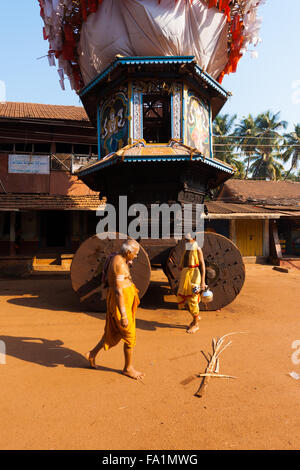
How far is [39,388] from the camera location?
286 cm

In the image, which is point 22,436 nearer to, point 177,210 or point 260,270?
point 177,210

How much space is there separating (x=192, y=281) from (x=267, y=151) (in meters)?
29.7

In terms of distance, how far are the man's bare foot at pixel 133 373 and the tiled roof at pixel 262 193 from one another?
17068 millimetres

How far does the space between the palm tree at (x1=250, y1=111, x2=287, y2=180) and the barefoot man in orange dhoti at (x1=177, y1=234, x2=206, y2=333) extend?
2849 centimetres

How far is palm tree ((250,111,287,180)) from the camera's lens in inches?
1178

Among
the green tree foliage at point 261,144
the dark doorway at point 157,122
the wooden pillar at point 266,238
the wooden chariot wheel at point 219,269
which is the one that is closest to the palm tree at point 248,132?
the green tree foliage at point 261,144

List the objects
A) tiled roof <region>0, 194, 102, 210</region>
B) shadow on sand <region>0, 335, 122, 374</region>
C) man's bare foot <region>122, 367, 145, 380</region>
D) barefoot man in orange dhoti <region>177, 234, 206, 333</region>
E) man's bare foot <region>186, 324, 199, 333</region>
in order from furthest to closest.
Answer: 1. tiled roof <region>0, 194, 102, 210</region>
2. barefoot man in orange dhoti <region>177, 234, 206, 333</region>
3. man's bare foot <region>186, 324, 199, 333</region>
4. shadow on sand <region>0, 335, 122, 374</region>
5. man's bare foot <region>122, 367, 145, 380</region>

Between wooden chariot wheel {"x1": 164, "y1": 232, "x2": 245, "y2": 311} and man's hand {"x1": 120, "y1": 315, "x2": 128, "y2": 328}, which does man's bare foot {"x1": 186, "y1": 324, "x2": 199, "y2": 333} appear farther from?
man's hand {"x1": 120, "y1": 315, "x2": 128, "y2": 328}

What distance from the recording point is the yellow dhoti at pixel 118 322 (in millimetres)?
3035

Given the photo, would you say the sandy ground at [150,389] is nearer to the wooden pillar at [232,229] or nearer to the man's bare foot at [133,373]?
the man's bare foot at [133,373]

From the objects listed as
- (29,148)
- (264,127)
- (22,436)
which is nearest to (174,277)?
(22,436)

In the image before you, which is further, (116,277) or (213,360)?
(213,360)

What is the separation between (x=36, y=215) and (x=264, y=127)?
28458mm

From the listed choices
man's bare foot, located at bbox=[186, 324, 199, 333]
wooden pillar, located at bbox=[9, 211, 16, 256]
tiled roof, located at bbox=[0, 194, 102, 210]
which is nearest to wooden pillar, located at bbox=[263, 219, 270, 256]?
tiled roof, located at bbox=[0, 194, 102, 210]
